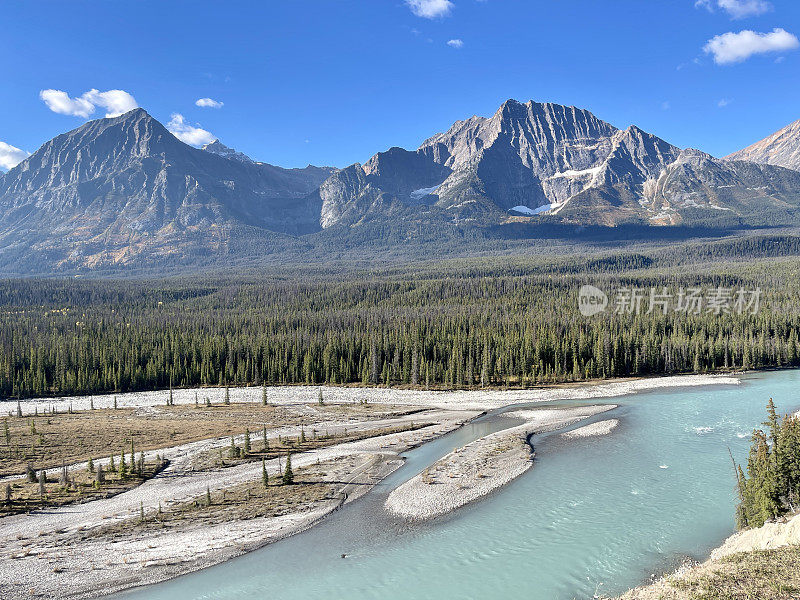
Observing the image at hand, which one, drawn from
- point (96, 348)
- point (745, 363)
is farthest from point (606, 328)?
point (96, 348)

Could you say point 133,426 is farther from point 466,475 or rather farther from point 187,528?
point 466,475

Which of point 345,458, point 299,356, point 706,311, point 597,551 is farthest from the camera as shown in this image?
point 706,311

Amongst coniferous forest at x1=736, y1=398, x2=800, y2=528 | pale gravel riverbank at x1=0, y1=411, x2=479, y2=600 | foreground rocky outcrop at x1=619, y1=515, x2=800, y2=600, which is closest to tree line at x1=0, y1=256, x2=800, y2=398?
pale gravel riverbank at x1=0, y1=411, x2=479, y2=600

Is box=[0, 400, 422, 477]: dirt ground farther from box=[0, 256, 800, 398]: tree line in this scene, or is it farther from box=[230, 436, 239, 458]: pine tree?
box=[0, 256, 800, 398]: tree line

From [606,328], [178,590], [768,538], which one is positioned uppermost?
[606,328]

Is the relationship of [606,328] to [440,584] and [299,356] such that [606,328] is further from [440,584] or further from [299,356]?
[440,584]

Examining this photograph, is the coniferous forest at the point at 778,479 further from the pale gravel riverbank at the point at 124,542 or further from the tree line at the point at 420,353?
the tree line at the point at 420,353

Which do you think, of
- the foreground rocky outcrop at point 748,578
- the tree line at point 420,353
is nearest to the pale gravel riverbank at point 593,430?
the tree line at point 420,353

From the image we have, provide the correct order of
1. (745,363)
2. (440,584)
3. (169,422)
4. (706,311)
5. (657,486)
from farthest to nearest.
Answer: (706,311) < (745,363) < (169,422) < (657,486) < (440,584)
